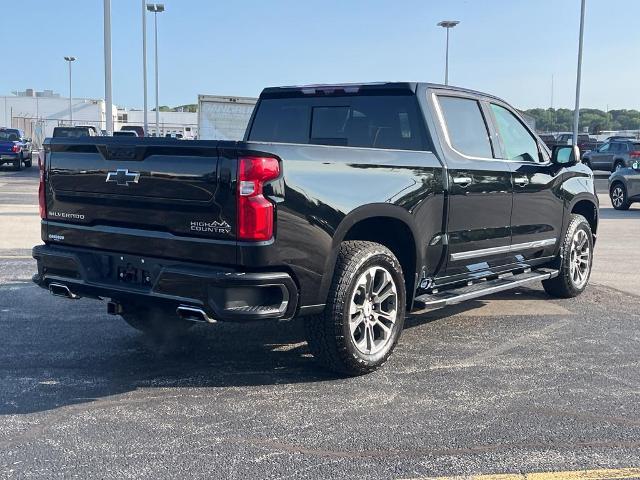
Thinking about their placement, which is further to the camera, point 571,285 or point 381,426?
point 571,285

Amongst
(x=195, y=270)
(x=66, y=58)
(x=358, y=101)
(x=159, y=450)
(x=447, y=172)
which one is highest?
(x=66, y=58)

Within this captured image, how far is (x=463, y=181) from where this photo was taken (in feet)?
19.2

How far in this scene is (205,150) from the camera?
4344mm

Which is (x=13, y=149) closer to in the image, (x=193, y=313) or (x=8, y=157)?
(x=8, y=157)

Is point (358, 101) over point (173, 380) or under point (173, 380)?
over

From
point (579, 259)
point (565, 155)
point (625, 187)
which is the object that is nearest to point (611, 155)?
point (625, 187)

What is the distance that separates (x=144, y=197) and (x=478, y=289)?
9.52 ft

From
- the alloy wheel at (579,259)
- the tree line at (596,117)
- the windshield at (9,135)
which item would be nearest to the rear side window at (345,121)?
the alloy wheel at (579,259)

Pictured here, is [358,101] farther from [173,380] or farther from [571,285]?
[571,285]

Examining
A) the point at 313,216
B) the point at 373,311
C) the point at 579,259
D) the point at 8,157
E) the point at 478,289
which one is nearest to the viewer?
the point at 313,216

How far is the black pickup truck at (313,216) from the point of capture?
171 inches

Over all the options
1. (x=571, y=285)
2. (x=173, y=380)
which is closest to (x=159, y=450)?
(x=173, y=380)

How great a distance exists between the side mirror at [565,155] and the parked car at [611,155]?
81.6 ft

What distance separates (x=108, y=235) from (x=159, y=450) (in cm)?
157
